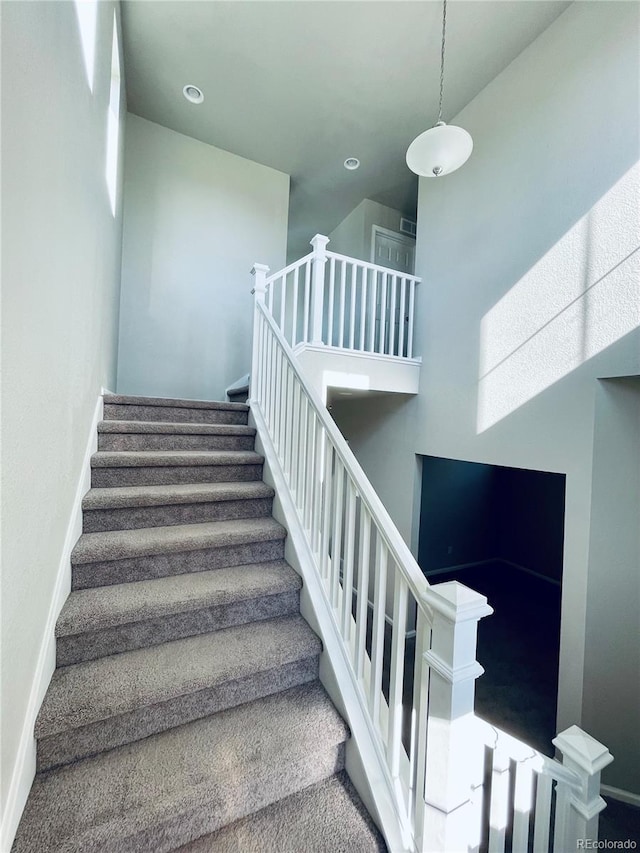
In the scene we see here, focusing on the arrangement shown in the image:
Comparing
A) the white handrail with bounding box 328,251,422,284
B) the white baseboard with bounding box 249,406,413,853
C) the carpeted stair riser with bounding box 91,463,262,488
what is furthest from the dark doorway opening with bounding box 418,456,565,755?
the white baseboard with bounding box 249,406,413,853

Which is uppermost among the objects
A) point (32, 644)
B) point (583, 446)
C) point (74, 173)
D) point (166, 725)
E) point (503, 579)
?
point (74, 173)

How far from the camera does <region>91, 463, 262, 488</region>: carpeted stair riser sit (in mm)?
1959

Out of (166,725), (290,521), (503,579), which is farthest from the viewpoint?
(503,579)

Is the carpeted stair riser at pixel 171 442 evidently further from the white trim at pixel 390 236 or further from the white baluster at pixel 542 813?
the white trim at pixel 390 236

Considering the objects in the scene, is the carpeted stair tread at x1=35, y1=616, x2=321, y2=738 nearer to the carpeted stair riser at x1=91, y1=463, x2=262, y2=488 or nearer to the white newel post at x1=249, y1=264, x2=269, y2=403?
the carpeted stair riser at x1=91, y1=463, x2=262, y2=488

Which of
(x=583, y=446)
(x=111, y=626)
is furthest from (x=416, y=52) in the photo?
(x=111, y=626)

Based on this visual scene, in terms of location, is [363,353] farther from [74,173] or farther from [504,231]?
[74,173]

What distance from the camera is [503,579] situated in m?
5.67

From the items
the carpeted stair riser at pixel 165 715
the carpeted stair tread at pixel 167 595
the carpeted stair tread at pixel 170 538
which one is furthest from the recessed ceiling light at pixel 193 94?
the carpeted stair riser at pixel 165 715

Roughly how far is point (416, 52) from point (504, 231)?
1.56 m

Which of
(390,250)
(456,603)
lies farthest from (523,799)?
(390,250)

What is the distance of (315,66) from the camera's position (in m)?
2.98

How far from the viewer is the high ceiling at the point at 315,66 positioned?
2570mm

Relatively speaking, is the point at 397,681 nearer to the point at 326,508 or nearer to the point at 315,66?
the point at 326,508
